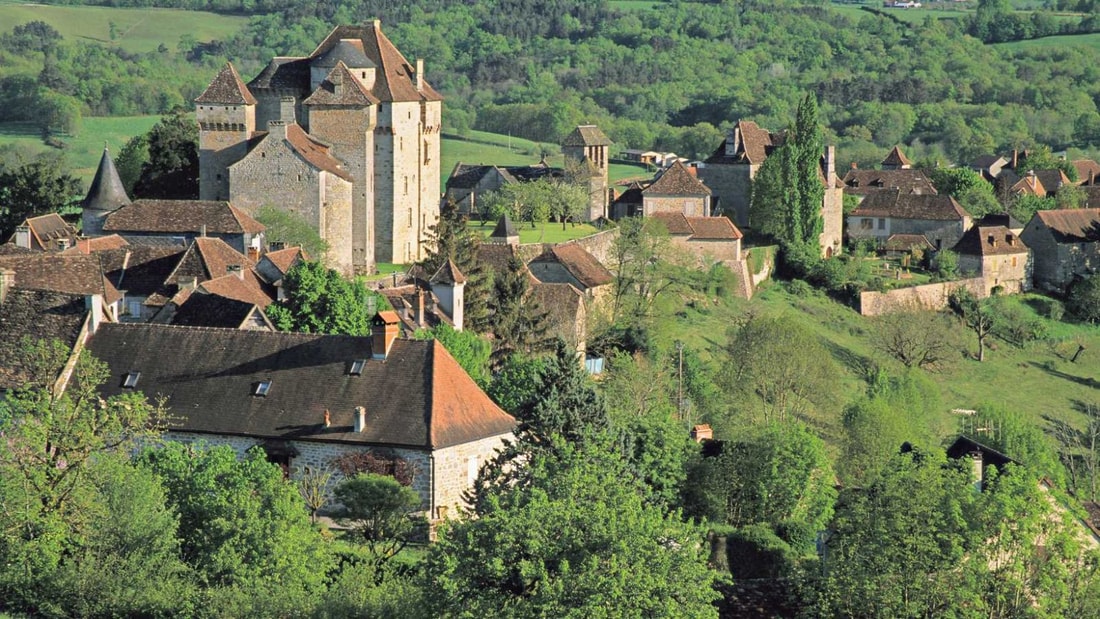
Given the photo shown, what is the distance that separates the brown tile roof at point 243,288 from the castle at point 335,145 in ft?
29.8

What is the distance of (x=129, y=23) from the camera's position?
561 ft

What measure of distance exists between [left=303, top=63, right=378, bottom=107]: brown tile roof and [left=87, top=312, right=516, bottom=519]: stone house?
68.4 ft

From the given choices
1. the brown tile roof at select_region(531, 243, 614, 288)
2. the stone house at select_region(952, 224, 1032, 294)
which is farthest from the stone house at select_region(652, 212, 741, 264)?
the stone house at select_region(952, 224, 1032, 294)

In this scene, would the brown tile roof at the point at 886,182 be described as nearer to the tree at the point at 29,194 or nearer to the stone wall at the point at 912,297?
the stone wall at the point at 912,297

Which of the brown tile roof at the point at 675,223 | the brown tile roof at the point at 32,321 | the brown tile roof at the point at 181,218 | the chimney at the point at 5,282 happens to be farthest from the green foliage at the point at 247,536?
the brown tile roof at the point at 675,223

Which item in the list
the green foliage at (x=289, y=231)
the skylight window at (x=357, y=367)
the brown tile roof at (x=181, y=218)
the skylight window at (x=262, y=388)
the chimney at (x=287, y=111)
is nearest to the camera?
the skylight window at (x=357, y=367)

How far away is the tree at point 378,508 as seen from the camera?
33750 mm

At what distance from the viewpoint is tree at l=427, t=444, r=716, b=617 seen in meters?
26.7

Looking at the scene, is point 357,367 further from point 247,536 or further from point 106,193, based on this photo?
point 106,193

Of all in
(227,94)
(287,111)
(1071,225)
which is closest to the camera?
(227,94)

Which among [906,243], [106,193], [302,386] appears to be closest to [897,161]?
[906,243]

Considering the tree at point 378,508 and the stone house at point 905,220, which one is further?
the stone house at point 905,220

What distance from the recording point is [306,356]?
3719 cm

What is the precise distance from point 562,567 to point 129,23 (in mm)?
151111
